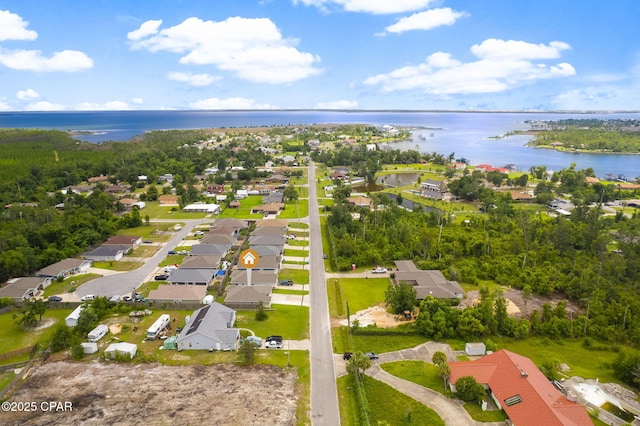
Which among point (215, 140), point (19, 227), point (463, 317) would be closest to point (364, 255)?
point (463, 317)

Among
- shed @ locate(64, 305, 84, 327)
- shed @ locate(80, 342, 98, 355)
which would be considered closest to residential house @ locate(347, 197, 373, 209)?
shed @ locate(64, 305, 84, 327)

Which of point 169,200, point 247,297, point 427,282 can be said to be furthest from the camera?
point 169,200

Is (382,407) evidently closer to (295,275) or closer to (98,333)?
(295,275)

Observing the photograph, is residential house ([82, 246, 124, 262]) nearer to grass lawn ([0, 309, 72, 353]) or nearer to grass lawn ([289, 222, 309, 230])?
grass lawn ([0, 309, 72, 353])

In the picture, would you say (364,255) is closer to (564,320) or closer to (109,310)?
(564,320)

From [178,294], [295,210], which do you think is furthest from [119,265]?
[295,210]

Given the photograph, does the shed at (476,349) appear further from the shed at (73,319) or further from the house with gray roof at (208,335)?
the shed at (73,319)
